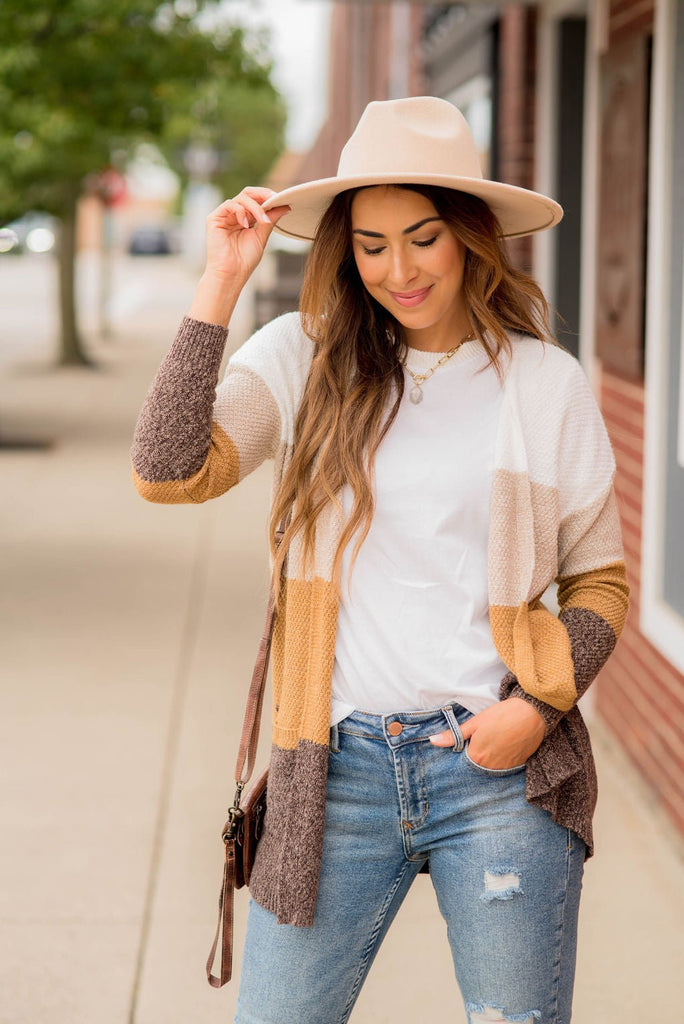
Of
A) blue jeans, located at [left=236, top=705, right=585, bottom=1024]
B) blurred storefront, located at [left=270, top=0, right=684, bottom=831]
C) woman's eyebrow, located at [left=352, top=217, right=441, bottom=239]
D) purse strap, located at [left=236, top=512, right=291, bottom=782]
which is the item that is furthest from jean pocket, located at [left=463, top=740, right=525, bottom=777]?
blurred storefront, located at [left=270, top=0, right=684, bottom=831]

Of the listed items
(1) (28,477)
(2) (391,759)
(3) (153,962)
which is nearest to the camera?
(2) (391,759)

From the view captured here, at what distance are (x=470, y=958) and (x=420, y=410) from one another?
83 centimetres

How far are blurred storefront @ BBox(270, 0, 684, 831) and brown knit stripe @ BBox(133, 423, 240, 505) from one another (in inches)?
66.2

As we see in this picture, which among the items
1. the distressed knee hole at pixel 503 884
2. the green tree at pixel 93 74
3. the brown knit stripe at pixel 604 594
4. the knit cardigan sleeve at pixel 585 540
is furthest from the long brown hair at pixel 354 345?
the green tree at pixel 93 74

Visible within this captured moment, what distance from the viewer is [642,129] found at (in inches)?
189

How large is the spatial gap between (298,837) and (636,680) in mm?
3053

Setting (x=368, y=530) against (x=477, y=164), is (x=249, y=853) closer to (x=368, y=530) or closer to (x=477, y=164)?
(x=368, y=530)

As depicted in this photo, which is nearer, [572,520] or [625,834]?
[572,520]

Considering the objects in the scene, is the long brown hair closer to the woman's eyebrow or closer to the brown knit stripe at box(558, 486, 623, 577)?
the woman's eyebrow

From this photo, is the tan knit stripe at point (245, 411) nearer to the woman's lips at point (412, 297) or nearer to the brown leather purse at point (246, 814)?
the brown leather purse at point (246, 814)

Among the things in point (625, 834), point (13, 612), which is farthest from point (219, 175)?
point (625, 834)

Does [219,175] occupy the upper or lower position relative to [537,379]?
upper

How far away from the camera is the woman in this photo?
215 centimetres

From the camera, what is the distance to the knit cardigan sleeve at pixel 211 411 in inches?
84.4
